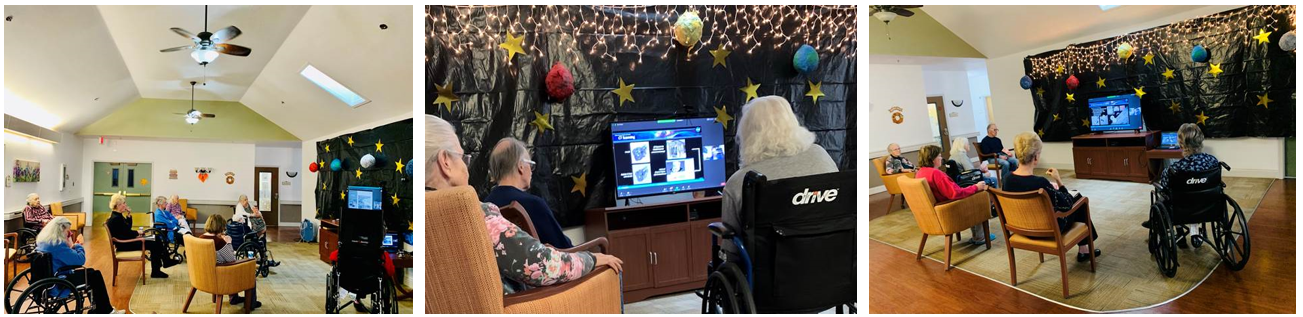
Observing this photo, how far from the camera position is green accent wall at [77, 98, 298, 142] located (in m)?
2.87

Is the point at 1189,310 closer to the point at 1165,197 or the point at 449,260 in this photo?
the point at 1165,197

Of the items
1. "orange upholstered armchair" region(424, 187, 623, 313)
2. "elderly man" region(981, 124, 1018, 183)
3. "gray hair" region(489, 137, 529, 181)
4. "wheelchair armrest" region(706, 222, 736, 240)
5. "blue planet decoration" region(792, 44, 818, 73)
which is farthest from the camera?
"blue planet decoration" region(792, 44, 818, 73)

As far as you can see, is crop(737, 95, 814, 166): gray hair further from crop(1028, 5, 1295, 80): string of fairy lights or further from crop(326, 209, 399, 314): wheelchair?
crop(326, 209, 399, 314): wheelchair

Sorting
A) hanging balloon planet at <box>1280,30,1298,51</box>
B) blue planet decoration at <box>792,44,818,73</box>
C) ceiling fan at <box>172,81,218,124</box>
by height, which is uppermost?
blue planet decoration at <box>792,44,818,73</box>

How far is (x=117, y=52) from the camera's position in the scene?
109 inches

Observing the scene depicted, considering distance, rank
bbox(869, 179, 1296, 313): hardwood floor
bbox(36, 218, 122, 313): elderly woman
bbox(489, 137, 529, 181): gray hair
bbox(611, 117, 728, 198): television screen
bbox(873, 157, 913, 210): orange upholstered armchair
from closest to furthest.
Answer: bbox(869, 179, 1296, 313): hardwood floor → bbox(873, 157, 913, 210): orange upholstered armchair → bbox(36, 218, 122, 313): elderly woman → bbox(489, 137, 529, 181): gray hair → bbox(611, 117, 728, 198): television screen

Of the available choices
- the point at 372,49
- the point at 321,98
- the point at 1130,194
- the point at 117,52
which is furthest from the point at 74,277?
the point at 1130,194

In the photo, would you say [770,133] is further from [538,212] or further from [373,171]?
[373,171]

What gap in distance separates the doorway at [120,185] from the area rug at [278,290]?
0.32m

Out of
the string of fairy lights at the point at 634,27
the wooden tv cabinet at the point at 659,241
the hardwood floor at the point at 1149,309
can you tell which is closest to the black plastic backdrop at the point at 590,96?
the string of fairy lights at the point at 634,27

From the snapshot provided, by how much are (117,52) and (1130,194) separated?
167 inches

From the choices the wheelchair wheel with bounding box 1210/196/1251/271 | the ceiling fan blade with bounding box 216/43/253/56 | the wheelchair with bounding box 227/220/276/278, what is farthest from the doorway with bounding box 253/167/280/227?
the wheelchair wheel with bounding box 1210/196/1251/271

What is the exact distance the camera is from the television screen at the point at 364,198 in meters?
3.17

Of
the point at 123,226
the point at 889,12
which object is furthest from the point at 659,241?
the point at 123,226
